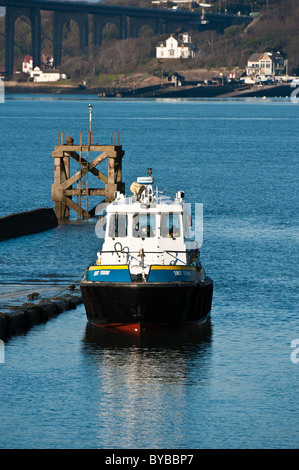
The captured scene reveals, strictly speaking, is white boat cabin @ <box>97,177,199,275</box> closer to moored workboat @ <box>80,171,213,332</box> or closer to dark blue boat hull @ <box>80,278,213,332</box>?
moored workboat @ <box>80,171,213,332</box>

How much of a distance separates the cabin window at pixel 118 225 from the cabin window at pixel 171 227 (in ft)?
3.84

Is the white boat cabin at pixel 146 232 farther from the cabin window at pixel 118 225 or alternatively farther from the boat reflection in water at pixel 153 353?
the boat reflection in water at pixel 153 353

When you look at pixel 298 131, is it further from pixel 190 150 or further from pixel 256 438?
pixel 256 438

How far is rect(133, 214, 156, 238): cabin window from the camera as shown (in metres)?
29.0

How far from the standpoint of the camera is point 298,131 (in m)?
A: 163

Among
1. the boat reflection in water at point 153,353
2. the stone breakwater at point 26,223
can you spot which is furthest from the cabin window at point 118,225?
the stone breakwater at point 26,223

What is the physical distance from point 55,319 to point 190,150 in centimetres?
8829

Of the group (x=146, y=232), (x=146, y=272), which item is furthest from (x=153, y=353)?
(x=146, y=232)

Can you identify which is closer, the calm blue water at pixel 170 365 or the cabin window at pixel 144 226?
the calm blue water at pixel 170 365

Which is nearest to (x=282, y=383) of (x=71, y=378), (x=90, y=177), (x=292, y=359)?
(x=292, y=359)

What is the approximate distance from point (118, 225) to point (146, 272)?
2321 mm

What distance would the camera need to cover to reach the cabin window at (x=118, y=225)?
→ 29031 millimetres

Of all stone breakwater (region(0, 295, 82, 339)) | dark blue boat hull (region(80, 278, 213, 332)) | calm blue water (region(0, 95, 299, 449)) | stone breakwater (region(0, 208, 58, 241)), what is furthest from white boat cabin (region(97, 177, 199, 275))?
stone breakwater (region(0, 208, 58, 241))

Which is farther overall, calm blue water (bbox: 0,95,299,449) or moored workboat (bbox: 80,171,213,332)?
moored workboat (bbox: 80,171,213,332)
